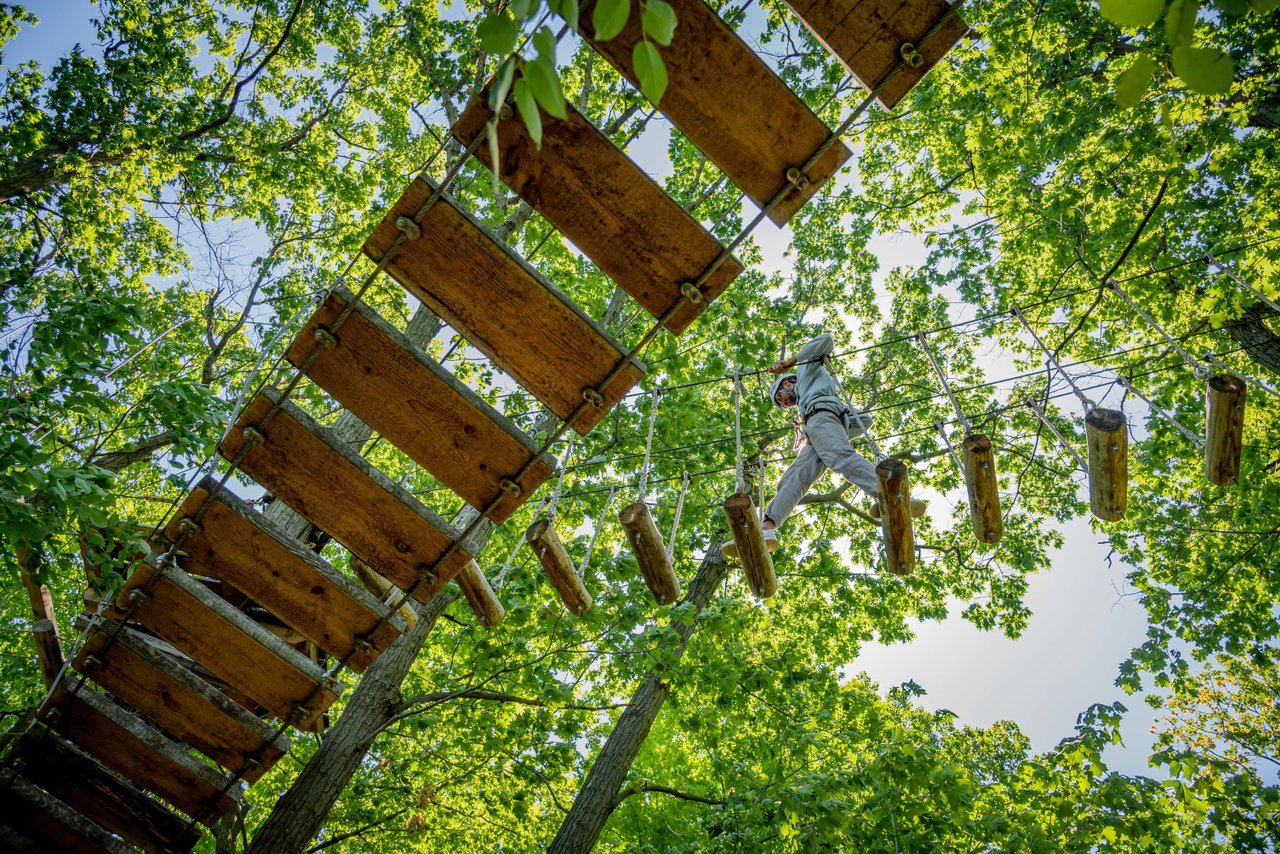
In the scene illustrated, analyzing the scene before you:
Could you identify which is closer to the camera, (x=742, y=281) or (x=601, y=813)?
(x=601, y=813)

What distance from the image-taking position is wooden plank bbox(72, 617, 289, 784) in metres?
3.89

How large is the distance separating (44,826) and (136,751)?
1.60 feet

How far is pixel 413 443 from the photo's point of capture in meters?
3.34

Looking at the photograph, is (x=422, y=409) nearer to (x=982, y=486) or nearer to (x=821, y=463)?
(x=982, y=486)

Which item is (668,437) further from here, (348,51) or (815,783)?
(348,51)

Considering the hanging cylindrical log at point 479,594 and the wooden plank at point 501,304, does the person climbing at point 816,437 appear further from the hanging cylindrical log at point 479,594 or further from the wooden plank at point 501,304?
the wooden plank at point 501,304

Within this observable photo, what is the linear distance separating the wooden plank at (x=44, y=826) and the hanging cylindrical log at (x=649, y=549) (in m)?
3.18

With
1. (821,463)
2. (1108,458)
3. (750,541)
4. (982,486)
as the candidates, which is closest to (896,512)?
(982,486)

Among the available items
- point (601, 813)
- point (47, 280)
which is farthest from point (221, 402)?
point (601, 813)

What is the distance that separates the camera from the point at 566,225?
2.89 meters

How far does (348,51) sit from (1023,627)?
466 inches

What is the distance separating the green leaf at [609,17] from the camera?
3.51 ft

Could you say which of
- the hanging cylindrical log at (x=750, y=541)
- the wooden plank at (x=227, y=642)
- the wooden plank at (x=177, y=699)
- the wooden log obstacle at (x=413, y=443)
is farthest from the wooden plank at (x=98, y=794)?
the hanging cylindrical log at (x=750, y=541)

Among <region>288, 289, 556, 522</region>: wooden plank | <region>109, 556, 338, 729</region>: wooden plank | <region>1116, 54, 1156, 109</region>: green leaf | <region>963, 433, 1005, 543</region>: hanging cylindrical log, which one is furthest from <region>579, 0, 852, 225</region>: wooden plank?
<region>109, 556, 338, 729</region>: wooden plank
